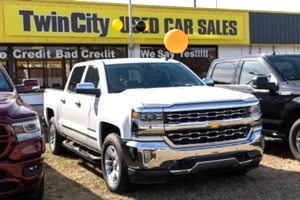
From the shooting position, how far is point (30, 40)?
1516 centimetres

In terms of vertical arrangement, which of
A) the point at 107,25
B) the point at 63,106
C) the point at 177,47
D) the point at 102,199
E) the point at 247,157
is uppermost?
the point at 107,25

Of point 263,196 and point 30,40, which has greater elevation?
point 30,40

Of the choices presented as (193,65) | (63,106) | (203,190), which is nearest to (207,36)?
(193,65)

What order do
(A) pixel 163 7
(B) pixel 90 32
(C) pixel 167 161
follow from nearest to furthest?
1. (C) pixel 167 161
2. (B) pixel 90 32
3. (A) pixel 163 7

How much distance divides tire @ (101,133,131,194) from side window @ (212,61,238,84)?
3.82 metres

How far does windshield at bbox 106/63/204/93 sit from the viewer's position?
6.08m

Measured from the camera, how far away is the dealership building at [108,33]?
1527 cm

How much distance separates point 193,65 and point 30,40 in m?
7.17

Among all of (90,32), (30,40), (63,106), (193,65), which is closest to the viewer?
(63,106)

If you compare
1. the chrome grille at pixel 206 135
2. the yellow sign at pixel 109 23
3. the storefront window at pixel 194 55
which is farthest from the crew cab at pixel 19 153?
the storefront window at pixel 194 55

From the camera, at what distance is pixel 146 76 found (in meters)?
6.32

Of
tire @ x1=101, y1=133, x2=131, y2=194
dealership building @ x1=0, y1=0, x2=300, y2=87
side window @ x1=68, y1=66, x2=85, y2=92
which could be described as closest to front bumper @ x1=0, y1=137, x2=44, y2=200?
tire @ x1=101, y1=133, x2=131, y2=194

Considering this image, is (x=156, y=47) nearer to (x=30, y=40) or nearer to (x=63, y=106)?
(x=30, y=40)

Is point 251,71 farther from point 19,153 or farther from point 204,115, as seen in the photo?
point 19,153
